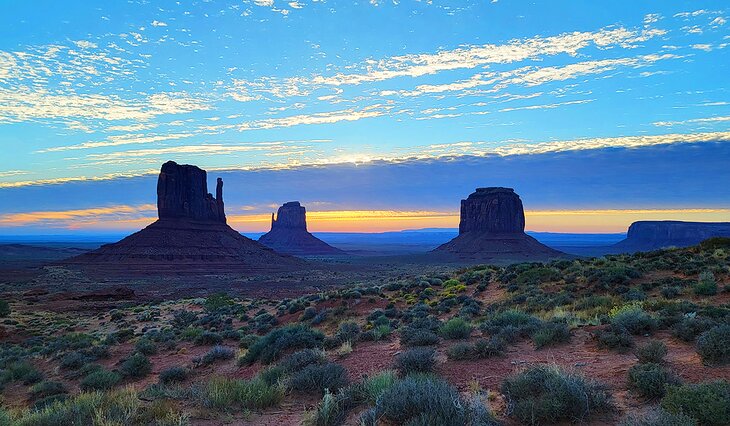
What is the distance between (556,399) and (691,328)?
5.18m

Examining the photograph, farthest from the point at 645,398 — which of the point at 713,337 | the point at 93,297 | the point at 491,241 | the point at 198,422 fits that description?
the point at 491,241

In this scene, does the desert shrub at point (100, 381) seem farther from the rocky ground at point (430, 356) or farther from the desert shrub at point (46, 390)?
the desert shrub at point (46, 390)

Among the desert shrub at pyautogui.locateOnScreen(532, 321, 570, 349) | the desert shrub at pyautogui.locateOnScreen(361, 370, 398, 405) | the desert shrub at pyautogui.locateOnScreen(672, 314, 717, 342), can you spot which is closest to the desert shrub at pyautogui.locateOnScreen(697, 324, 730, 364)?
the desert shrub at pyautogui.locateOnScreen(672, 314, 717, 342)

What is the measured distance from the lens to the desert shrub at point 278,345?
11523 mm

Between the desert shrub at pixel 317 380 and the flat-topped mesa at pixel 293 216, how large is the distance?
7111 inches

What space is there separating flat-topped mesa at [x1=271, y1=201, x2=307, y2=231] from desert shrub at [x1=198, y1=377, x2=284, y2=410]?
7130 inches

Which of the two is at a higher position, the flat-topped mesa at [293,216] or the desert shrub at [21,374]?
the flat-topped mesa at [293,216]

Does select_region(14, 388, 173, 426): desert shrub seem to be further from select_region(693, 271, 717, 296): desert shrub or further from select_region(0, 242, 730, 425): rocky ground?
select_region(693, 271, 717, 296): desert shrub

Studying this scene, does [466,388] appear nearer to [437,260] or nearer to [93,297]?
[93,297]

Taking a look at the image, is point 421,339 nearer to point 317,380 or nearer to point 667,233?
point 317,380

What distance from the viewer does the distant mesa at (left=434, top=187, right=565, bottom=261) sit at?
11756 cm

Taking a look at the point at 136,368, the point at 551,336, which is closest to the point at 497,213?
the point at 551,336

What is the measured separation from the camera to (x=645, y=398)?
19.5ft

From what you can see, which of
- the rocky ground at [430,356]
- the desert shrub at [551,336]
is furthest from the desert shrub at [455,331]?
the desert shrub at [551,336]
